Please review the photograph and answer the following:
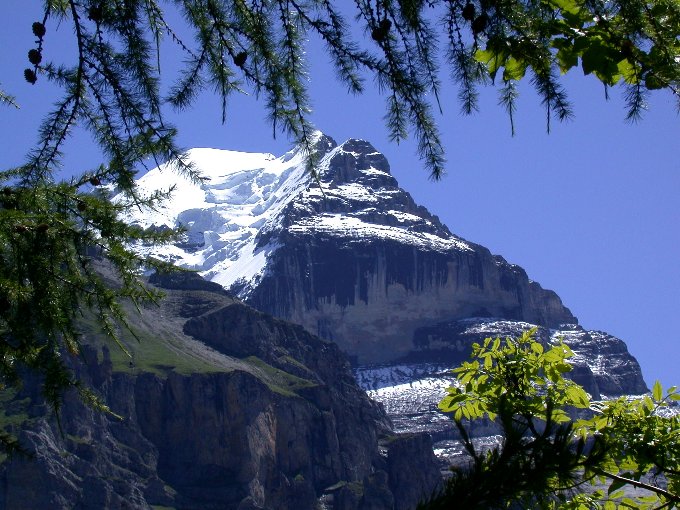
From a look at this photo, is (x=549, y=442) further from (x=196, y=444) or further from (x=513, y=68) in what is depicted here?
(x=196, y=444)

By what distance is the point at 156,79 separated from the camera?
614 cm

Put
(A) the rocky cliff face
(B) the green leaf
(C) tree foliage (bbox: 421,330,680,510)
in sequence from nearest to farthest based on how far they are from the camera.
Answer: (C) tree foliage (bbox: 421,330,680,510), (B) the green leaf, (A) the rocky cliff face

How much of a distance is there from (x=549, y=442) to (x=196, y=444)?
6788 inches

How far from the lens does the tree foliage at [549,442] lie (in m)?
4.02

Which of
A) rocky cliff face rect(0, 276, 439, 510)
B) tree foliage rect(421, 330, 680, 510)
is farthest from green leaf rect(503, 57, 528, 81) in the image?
rocky cliff face rect(0, 276, 439, 510)

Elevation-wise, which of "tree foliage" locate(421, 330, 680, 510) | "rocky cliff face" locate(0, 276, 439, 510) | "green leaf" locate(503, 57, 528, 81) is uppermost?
"green leaf" locate(503, 57, 528, 81)

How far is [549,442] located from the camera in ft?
13.4

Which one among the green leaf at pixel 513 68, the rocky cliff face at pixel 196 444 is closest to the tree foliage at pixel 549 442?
the green leaf at pixel 513 68

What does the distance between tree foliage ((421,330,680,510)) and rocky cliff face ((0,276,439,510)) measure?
139 meters

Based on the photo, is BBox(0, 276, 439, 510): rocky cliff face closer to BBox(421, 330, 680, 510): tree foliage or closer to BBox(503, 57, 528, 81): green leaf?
BBox(421, 330, 680, 510): tree foliage

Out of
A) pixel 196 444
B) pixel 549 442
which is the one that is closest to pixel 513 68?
pixel 549 442

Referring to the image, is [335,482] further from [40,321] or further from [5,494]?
[40,321]

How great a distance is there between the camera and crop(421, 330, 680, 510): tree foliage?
4.02m

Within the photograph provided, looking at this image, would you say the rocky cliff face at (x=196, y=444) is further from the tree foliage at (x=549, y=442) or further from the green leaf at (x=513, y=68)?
the green leaf at (x=513, y=68)
